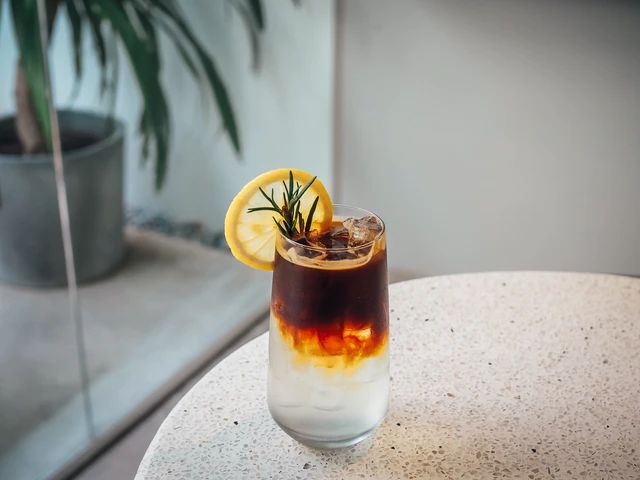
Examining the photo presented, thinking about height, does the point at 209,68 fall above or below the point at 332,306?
above

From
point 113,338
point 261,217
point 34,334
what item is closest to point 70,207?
point 34,334

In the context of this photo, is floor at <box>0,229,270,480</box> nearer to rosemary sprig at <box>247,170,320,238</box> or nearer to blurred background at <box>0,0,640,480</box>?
blurred background at <box>0,0,640,480</box>

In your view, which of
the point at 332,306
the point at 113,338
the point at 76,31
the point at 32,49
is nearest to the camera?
the point at 332,306

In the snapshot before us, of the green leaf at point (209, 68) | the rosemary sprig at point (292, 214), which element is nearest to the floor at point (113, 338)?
the green leaf at point (209, 68)

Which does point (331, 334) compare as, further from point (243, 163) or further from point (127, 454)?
point (243, 163)

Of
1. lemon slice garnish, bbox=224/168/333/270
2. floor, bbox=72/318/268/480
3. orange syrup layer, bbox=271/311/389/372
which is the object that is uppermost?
lemon slice garnish, bbox=224/168/333/270

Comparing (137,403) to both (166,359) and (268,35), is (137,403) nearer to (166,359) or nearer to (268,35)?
(166,359)

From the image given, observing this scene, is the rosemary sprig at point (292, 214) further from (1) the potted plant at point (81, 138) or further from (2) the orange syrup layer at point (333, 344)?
(1) the potted plant at point (81, 138)

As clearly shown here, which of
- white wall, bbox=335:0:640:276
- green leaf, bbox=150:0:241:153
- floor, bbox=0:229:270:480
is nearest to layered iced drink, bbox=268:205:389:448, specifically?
floor, bbox=0:229:270:480
